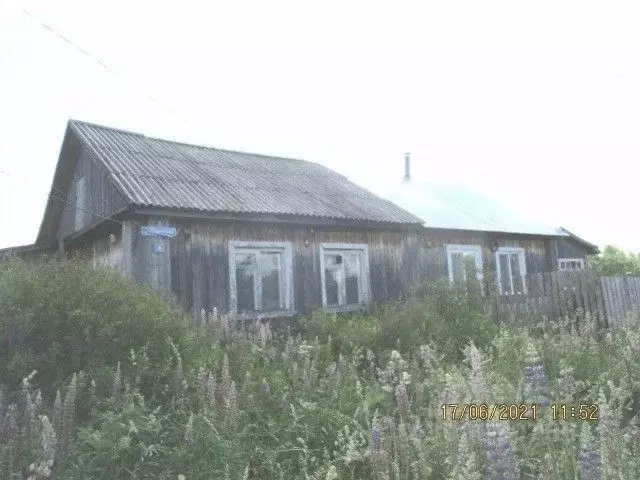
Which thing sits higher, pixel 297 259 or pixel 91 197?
pixel 91 197

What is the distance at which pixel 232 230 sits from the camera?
10.5m

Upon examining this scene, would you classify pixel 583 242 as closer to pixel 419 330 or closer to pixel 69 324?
pixel 419 330

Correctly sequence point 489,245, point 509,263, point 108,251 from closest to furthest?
point 108,251, point 489,245, point 509,263

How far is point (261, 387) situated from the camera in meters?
4.70

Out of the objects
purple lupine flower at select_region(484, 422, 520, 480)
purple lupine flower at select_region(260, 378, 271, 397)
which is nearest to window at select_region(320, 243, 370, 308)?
purple lupine flower at select_region(260, 378, 271, 397)

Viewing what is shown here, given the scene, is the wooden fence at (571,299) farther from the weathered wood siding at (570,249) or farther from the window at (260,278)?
the weathered wood siding at (570,249)

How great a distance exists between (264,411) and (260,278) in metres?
6.45

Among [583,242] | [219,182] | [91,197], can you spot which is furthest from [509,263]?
[91,197]

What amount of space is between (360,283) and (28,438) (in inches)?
374

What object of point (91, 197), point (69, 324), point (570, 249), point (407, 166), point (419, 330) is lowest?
point (419, 330)

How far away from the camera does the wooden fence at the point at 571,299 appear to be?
10.3 metres

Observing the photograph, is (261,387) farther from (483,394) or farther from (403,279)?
(403,279)
